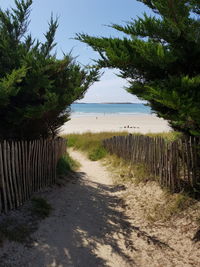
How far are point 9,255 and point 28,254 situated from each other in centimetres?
25

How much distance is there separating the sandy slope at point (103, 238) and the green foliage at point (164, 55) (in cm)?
175

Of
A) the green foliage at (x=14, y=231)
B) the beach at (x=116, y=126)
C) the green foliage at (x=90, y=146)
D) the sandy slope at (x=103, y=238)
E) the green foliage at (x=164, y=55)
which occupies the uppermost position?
the green foliage at (x=164, y=55)

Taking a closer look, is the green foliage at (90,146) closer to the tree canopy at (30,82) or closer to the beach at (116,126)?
the beach at (116,126)

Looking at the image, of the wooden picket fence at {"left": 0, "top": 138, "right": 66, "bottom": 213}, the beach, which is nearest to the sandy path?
the wooden picket fence at {"left": 0, "top": 138, "right": 66, "bottom": 213}

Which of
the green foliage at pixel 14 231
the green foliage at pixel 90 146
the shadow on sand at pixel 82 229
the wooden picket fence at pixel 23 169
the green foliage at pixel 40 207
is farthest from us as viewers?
the green foliage at pixel 90 146

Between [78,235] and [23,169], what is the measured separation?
1811 millimetres

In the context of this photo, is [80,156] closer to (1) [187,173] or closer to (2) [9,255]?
(1) [187,173]

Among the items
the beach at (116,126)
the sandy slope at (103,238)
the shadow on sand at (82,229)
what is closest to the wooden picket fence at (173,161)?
the sandy slope at (103,238)

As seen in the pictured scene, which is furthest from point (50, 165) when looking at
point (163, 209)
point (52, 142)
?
point (163, 209)

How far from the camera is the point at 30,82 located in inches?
214

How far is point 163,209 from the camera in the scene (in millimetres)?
4988

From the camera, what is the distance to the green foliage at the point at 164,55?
3186 millimetres

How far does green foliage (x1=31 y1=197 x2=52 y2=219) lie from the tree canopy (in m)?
1.60

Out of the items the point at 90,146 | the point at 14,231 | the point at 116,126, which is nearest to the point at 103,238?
the point at 14,231
